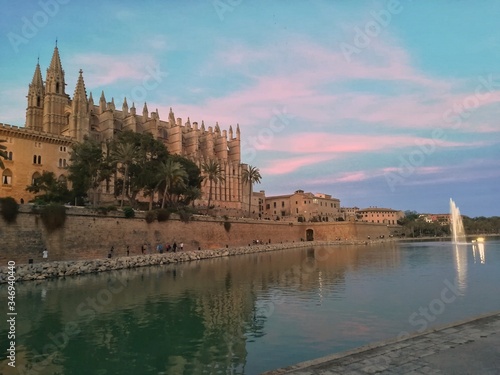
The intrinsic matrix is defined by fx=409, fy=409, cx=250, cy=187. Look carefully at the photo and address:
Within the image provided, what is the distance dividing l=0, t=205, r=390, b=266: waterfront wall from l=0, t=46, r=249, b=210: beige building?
684 inches

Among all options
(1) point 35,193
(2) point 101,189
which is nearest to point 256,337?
(1) point 35,193

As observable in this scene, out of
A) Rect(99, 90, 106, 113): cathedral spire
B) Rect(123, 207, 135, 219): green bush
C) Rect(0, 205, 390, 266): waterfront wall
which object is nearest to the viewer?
Rect(0, 205, 390, 266): waterfront wall

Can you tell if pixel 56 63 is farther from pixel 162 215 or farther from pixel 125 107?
pixel 162 215

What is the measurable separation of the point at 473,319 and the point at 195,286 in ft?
49.7

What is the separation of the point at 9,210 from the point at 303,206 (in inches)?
3300

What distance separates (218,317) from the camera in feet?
48.7

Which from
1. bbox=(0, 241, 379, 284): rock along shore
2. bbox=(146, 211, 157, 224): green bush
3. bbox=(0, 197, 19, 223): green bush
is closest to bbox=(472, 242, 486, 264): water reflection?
bbox=(0, 241, 379, 284): rock along shore

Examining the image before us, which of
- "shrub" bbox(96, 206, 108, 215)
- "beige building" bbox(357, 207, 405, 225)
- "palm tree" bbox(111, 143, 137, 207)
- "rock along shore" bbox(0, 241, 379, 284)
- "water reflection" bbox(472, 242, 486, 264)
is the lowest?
"water reflection" bbox(472, 242, 486, 264)

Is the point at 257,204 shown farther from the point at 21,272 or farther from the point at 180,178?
the point at 21,272

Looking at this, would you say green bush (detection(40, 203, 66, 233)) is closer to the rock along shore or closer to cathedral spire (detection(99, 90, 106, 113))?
the rock along shore

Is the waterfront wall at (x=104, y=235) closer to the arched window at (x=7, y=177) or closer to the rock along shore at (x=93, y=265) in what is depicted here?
the rock along shore at (x=93, y=265)

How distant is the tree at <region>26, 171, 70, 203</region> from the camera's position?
4394cm

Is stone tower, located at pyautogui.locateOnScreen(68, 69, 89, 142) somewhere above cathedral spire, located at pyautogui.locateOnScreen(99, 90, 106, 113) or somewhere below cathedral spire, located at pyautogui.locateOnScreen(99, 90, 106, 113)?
below

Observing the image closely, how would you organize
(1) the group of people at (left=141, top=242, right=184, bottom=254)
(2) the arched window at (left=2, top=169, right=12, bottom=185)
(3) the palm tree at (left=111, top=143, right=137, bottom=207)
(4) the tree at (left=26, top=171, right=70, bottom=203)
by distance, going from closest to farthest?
1. (1) the group of people at (left=141, top=242, right=184, bottom=254)
2. (3) the palm tree at (left=111, top=143, right=137, bottom=207)
3. (4) the tree at (left=26, top=171, right=70, bottom=203)
4. (2) the arched window at (left=2, top=169, right=12, bottom=185)
